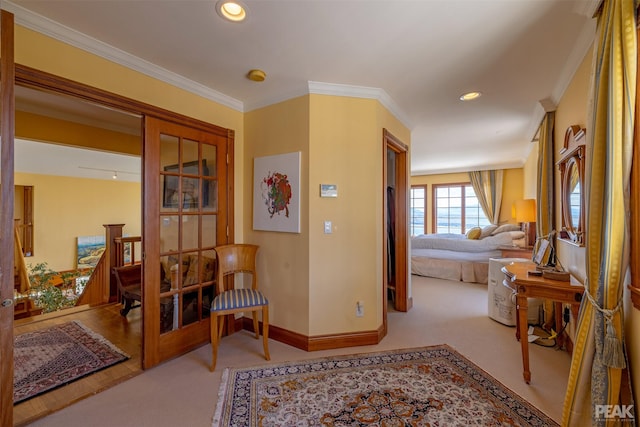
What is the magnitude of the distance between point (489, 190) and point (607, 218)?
6.87 meters

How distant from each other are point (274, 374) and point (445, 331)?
1.87 meters

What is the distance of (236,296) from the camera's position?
235 cm

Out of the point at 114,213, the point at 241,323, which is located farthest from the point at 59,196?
the point at 241,323

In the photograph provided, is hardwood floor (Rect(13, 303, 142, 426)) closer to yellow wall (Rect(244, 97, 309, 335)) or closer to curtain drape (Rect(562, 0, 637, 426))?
yellow wall (Rect(244, 97, 309, 335))

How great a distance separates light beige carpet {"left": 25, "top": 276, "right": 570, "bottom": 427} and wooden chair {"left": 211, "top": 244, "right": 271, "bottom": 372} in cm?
19

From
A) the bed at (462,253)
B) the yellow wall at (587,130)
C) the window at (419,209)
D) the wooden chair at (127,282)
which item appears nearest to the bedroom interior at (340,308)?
the yellow wall at (587,130)

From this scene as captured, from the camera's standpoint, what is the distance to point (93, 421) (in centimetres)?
163

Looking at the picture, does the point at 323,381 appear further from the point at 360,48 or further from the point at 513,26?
the point at 513,26

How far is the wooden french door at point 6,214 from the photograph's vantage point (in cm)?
132

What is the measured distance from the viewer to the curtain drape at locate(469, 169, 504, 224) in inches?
279

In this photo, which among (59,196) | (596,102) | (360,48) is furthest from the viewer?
(59,196)

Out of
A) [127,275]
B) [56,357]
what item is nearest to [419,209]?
[127,275]

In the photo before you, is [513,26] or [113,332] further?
[113,332]

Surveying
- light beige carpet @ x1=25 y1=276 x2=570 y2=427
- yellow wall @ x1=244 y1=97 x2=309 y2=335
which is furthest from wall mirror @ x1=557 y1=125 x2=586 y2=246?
yellow wall @ x1=244 y1=97 x2=309 y2=335
